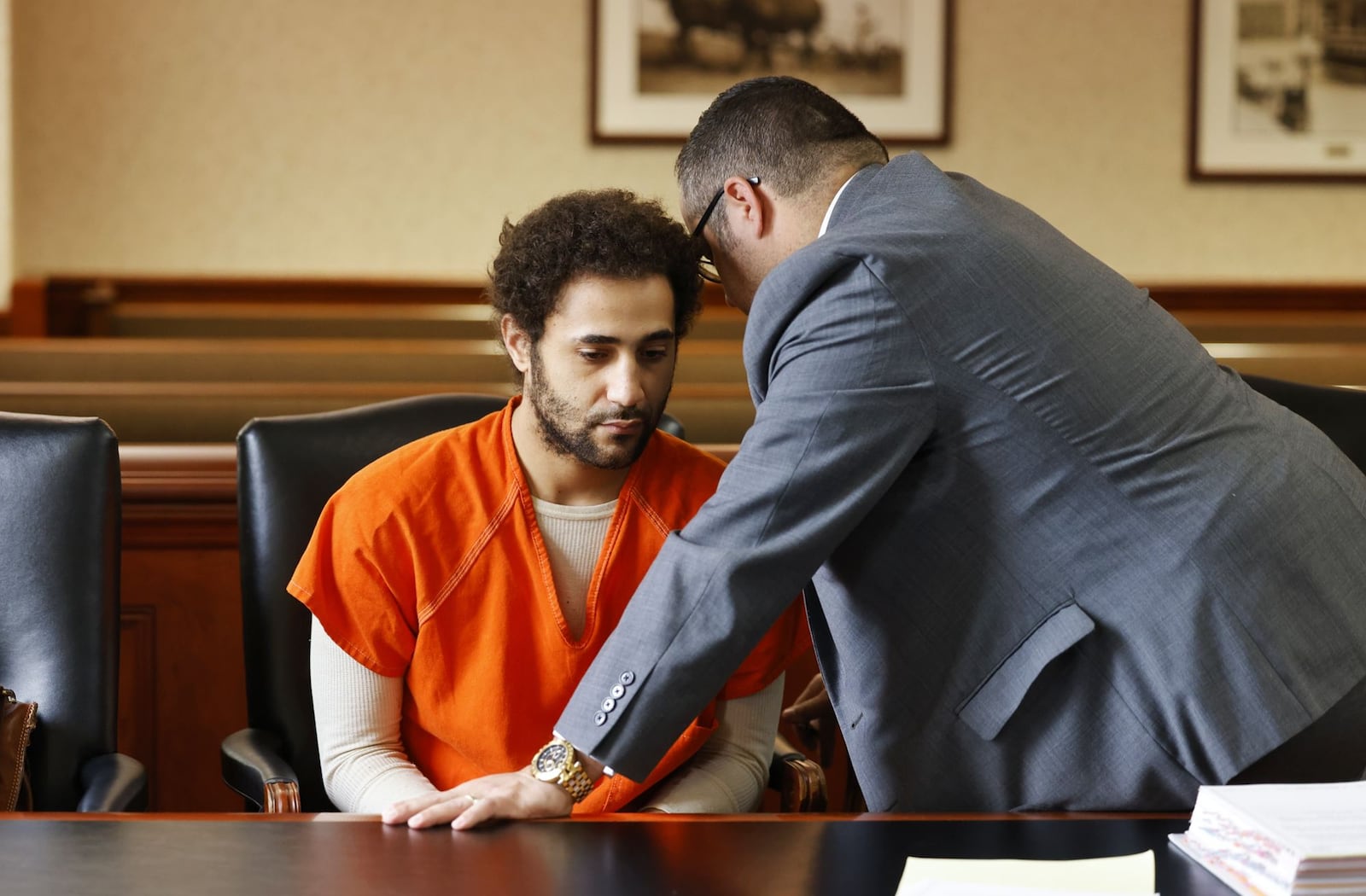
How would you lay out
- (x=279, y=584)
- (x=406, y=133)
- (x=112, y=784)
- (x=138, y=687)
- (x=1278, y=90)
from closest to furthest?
(x=112, y=784)
(x=279, y=584)
(x=138, y=687)
(x=406, y=133)
(x=1278, y=90)

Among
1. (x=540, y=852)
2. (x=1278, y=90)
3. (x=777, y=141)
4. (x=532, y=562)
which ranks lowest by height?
(x=540, y=852)

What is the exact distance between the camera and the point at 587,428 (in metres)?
1.58

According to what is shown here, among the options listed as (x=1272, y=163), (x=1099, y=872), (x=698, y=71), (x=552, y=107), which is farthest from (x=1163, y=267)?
(x=1099, y=872)

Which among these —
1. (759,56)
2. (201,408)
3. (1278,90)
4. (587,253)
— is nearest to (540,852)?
(587,253)

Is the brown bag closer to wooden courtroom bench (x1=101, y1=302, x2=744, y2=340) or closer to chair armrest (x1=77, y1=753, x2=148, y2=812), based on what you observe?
chair armrest (x1=77, y1=753, x2=148, y2=812)

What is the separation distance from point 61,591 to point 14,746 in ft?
0.65

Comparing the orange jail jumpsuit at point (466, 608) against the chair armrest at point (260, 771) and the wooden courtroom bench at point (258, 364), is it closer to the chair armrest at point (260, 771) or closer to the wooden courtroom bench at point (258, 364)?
the chair armrest at point (260, 771)

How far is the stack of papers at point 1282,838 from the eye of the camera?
0.96 metres

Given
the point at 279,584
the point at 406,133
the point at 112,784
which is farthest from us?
the point at 406,133

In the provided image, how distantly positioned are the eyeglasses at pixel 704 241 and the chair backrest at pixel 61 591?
2.61ft

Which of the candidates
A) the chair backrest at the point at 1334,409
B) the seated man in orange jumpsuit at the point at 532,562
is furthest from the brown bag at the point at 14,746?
the chair backrest at the point at 1334,409

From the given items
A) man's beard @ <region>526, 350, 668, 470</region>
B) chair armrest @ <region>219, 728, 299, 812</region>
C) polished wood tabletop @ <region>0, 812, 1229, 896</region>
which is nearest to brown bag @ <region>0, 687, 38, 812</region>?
chair armrest @ <region>219, 728, 299, 812</region>

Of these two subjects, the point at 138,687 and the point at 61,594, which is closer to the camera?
the point at 61,594

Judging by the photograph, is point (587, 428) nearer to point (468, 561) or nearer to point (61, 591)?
point (468, 561)
